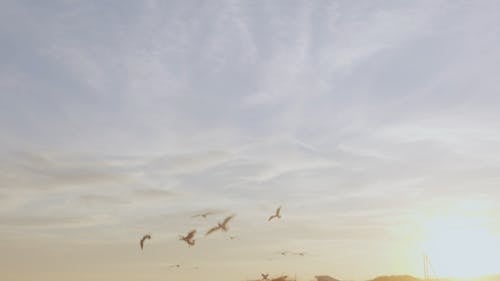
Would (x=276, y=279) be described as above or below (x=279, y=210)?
below

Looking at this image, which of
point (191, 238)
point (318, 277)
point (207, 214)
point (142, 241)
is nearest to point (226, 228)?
point (191, 238)

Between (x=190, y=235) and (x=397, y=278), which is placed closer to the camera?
(x=190, y=235)

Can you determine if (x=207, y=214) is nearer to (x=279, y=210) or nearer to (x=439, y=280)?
(x=279, y=210)

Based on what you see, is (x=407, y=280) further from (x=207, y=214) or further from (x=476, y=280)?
(x=207, y=214)

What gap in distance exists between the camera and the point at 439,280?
82500 millimetres

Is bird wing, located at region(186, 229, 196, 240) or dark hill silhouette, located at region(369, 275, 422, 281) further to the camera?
dark hill silhouette, located at region(369, 275, 422, 281)

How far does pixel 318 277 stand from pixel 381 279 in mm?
8573

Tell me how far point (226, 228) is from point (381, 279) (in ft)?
133

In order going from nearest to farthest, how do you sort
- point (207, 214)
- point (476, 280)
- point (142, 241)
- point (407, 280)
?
point (207, 214) < point (142, 241) < point (476, 280) < point (407, 280)

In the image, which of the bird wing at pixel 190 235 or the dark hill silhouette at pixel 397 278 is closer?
the bird wing at pixel 190 235

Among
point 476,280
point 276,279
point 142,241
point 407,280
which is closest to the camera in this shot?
point 142,241

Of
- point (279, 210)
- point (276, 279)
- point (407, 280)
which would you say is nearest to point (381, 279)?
point (407, 280)

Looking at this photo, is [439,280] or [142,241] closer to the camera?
[142,241]

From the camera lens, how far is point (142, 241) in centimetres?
A: 5238
